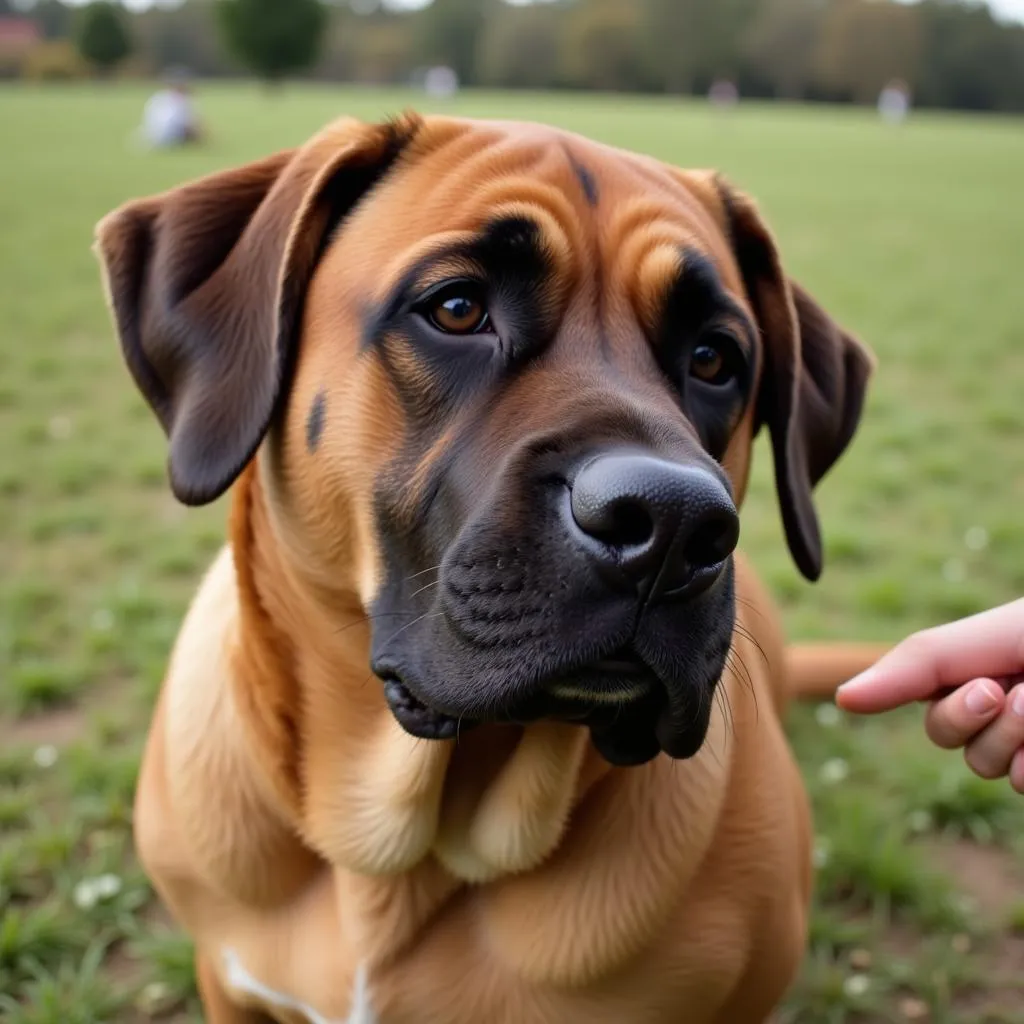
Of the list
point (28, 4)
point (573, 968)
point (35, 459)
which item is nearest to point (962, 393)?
point (35, 459)

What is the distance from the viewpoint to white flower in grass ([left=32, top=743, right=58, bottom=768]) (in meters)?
3.49

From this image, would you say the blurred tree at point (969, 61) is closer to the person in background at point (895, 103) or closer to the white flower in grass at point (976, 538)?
the person in background at point (895, 103)

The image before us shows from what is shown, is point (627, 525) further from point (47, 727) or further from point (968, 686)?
point (47, 727)

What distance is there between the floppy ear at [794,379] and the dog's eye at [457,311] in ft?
2.50

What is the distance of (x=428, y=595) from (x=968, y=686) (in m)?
0.97

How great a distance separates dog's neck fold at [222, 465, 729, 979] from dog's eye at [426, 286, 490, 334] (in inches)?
21.3

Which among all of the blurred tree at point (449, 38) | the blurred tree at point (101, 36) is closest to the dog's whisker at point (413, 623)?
the blurred tree at point (101, 36)

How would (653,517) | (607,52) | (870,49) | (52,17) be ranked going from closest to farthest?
(653,517)
(870,49)
(607,52)
(52,17)

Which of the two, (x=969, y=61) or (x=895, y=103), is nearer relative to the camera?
(x=895, y=103)

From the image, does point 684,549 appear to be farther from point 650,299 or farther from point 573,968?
point 573,968

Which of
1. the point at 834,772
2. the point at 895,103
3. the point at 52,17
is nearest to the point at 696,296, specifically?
the point at 834,772

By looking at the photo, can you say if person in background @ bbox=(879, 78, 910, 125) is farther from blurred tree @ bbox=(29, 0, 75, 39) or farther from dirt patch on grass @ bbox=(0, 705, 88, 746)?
blurred tree @ bbox=(29, 0, 75, 39)

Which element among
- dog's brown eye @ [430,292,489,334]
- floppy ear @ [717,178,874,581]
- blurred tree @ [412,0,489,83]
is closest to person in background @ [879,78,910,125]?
blurred tree @ [412,0,489,83]

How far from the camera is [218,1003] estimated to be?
2453 mm
